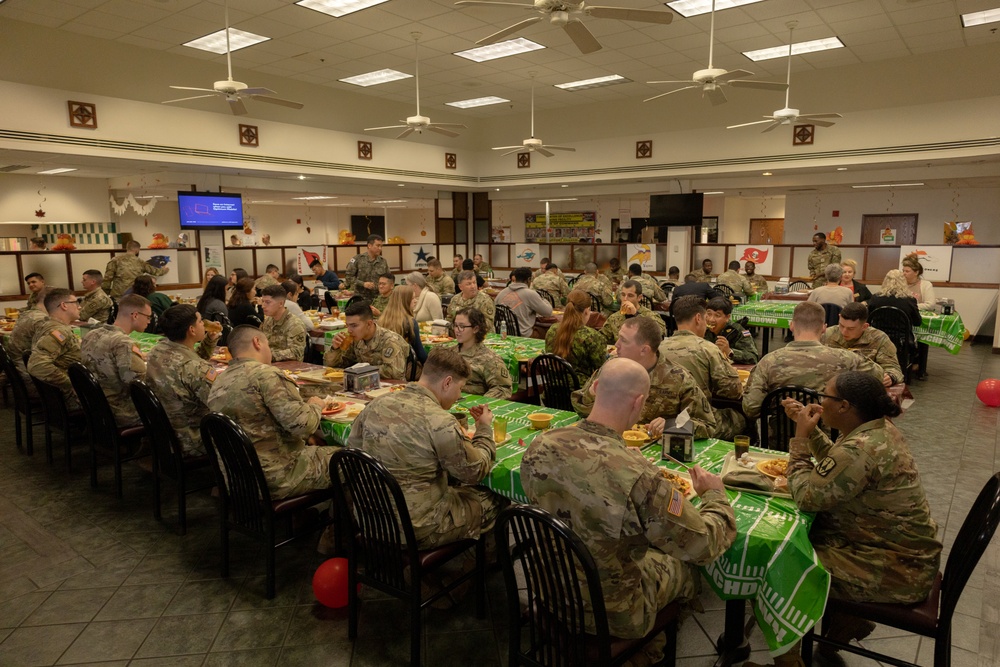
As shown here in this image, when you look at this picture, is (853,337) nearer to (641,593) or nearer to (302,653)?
(641,593)

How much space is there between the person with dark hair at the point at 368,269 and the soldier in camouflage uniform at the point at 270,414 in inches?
245

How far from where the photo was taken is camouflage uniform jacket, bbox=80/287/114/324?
783cm

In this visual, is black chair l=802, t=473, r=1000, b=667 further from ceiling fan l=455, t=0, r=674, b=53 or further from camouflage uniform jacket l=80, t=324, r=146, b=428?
camouflage uniform jacket l=80, t=324, r=146, b=428

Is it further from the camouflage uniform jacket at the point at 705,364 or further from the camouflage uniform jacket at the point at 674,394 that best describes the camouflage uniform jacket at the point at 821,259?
the camouflage uniform jacket at the point at 674,394

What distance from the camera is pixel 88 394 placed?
4.09 meters

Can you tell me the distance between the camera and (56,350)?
477cm

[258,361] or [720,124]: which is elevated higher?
[720,124]

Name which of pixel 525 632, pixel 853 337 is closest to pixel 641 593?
pixel 525 632

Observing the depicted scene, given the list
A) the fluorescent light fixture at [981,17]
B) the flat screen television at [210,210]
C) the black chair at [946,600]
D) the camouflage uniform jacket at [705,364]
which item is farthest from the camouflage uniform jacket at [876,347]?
the flat screen television at [210,210]

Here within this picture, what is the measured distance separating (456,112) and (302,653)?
12.1 meters

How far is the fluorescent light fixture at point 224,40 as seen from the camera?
7.68 m

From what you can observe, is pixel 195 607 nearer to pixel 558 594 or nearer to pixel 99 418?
pixel 99 418

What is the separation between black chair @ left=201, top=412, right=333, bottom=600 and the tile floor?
249mm

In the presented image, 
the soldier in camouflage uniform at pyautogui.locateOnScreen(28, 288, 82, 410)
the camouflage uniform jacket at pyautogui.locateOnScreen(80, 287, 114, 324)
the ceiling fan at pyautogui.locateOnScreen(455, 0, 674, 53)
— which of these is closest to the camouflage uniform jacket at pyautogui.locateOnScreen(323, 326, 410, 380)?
the soldier in camouflage uniform at pyautogui.locateOnScreen(28, 288, 82, 410)
